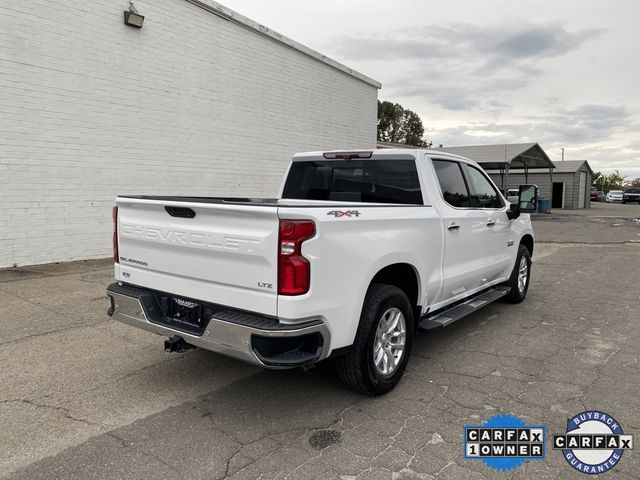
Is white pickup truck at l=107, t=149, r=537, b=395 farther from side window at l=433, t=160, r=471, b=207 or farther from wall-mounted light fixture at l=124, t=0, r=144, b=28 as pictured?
wall-mounted light fixture at l=124, t=0, r=144, b=28

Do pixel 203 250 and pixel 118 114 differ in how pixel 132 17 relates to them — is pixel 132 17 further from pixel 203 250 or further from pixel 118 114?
pixel 203 250

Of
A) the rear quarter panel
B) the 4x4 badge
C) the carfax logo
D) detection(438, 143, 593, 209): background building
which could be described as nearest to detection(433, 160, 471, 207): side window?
the rear quarter panel

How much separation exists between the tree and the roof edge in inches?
1478

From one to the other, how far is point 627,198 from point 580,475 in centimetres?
5861

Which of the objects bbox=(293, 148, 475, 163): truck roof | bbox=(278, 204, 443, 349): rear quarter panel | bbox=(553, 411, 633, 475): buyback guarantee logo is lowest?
bbox=(553, 411, 633, 475): buyback guarantee logo

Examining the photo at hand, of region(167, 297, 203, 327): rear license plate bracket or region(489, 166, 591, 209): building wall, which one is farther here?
region(489, 166, 591, 209): building wall

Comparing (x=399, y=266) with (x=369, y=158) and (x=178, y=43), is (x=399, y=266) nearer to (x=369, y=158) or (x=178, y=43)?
(x=369, y=158)

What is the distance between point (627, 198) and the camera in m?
52.2

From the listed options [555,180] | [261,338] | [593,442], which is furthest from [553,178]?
[261,338]

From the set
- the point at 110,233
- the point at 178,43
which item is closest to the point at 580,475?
the point at 110,233

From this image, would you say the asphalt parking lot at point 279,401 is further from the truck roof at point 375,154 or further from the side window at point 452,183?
the truck roof at point 375,154

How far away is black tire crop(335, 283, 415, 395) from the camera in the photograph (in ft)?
11.6

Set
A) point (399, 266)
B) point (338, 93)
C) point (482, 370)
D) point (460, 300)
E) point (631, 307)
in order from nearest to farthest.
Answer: point (399, 266) < point (482, 370) < point (460, 300) < point (631, 307) < point (338, 93)

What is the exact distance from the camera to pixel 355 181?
16.0 ft
